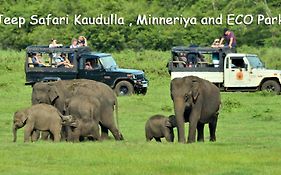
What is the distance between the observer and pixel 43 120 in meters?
20.3

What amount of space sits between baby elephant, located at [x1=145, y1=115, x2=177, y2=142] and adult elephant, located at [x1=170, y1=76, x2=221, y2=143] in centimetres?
41

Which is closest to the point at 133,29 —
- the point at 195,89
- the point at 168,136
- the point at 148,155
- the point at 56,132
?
the point at 168,136

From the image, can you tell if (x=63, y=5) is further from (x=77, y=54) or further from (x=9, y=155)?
(x=9, y=155)

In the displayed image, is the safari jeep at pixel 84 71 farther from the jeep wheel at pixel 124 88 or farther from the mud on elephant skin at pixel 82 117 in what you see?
the mud on elephant skin at pixel 82 117

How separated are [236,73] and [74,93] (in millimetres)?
15444

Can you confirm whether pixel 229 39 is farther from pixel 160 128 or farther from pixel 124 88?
pixel 160 128

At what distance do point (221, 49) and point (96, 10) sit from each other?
21.2m

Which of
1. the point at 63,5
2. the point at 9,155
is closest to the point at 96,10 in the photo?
the point at 63,5

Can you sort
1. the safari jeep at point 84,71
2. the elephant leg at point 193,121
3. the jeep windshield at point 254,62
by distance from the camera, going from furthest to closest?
1. the jeep windshield at point 254,62
2. the safari jeep at point 84,71
3. the elephant leg at point 193,121

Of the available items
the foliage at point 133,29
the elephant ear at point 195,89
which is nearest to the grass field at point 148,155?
the elephant ear at point 195,89

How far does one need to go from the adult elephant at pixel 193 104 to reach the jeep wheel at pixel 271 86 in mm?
14185

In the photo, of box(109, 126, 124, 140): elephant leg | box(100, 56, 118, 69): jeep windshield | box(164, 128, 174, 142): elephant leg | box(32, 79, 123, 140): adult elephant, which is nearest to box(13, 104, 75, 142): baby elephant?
box(32, 79, 123, 140): adult elephant

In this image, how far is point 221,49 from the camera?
3659cm

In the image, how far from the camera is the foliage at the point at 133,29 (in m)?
56.2
